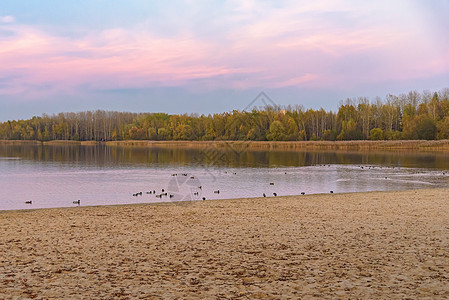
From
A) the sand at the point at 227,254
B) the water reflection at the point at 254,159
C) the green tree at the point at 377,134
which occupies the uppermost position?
the green tree at the point at 377,134

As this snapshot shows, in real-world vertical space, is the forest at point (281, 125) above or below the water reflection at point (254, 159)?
above

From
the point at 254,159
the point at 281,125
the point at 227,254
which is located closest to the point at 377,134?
the point at 281,125

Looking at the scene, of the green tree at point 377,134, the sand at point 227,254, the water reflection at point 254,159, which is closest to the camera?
the sand at point 227,254

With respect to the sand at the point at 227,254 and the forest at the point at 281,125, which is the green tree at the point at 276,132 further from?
the sand at the point at 227,254

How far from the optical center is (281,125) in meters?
→ 110

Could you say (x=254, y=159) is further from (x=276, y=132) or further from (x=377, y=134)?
(x=276, y=132)

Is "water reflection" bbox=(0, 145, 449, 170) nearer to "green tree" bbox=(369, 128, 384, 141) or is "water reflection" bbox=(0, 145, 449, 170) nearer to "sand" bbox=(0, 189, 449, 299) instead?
"green tree" bbox=(369, 128, 384, 141)

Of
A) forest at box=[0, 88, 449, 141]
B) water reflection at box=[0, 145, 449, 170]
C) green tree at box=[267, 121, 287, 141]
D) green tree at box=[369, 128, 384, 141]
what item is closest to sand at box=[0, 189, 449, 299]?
water reflection at box=[0, 145, 449, 170]

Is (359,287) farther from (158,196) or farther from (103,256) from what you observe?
(158,196)

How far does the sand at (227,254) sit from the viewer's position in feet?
19.6

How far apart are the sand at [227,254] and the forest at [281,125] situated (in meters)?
55.1

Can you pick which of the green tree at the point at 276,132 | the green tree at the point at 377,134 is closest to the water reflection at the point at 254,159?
the green tree at the point at 377,134

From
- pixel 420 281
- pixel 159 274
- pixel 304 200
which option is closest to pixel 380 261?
pixel 420 281

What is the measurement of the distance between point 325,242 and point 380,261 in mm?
1629
